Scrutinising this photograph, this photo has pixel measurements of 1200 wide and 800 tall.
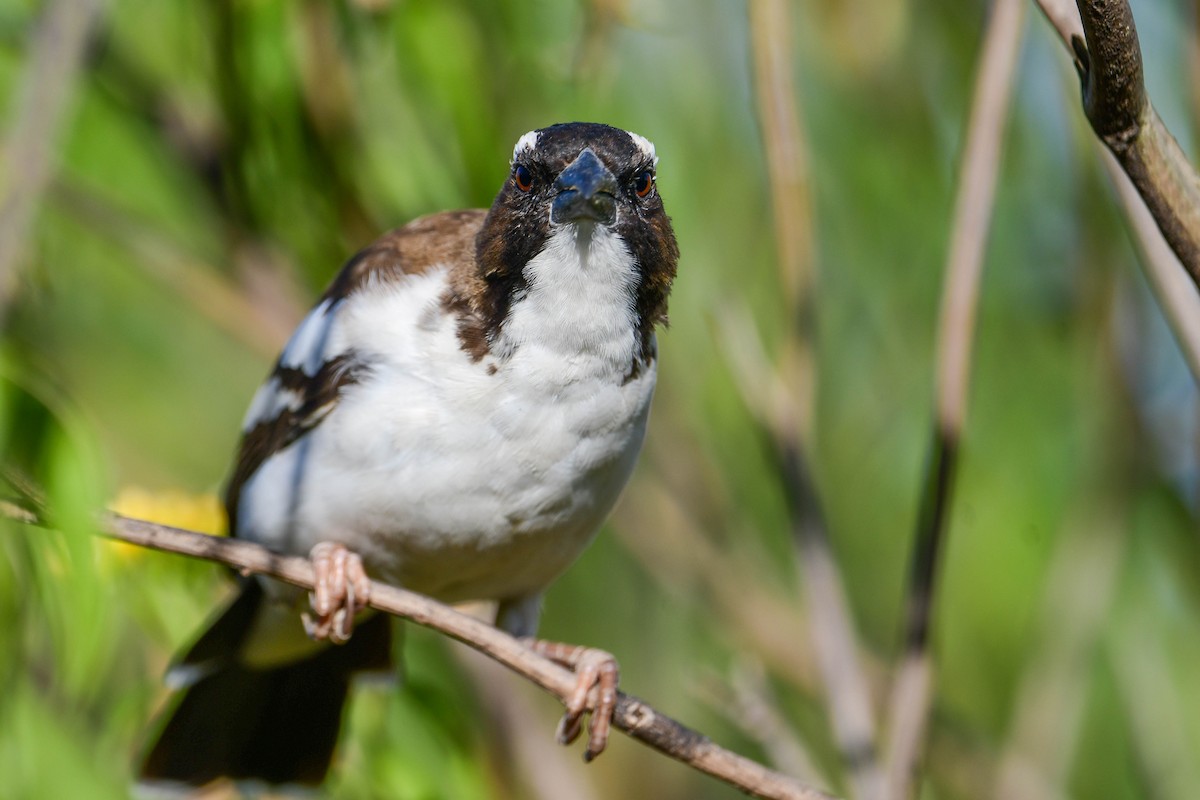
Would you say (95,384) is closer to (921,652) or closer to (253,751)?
(253,751)

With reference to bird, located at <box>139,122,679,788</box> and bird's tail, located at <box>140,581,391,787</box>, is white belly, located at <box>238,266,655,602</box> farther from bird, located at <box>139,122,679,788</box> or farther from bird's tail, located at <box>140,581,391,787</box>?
bird's tail, located at <box>140,581,391,787</box>

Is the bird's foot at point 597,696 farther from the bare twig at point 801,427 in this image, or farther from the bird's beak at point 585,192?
the bird's beak at point 585,192

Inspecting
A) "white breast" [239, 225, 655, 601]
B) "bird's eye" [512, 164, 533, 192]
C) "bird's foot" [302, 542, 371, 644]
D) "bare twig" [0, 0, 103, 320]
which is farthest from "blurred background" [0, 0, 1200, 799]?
"bare twig" [0, 0, 103, 320]

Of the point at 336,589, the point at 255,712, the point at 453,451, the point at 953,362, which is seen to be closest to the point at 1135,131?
the point at 953,362

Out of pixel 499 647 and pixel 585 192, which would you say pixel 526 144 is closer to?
pixel 585 192

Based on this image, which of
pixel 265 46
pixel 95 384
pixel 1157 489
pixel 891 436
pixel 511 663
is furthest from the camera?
pixel 95 384

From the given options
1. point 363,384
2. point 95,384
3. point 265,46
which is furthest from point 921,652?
point 95,384
